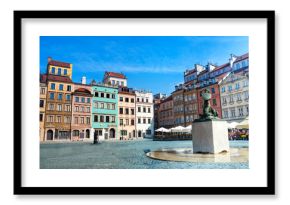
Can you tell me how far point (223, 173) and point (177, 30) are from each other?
1869mm

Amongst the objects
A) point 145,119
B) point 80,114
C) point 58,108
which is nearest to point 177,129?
point 145,119

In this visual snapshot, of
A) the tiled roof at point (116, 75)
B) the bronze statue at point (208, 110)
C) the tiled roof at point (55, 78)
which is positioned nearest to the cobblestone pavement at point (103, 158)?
the bronze statue at point (208, 110)

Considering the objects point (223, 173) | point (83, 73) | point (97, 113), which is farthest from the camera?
point (97, 113)

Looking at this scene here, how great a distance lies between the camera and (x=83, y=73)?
3.96m

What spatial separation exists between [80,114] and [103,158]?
0.77 metres

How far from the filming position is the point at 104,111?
4355 millimetres

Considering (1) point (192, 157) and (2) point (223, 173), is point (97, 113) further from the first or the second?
(2) point (223, 173)

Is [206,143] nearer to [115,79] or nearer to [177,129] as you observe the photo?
[177,129]

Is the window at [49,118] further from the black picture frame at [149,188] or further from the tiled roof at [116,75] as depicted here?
the tiled roof at [116,75]

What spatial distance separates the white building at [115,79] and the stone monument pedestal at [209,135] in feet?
4.10

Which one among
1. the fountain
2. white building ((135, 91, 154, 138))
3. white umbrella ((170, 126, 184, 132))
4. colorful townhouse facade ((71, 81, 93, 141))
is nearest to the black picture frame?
the fountain

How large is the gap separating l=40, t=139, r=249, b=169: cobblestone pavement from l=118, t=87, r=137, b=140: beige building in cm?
32

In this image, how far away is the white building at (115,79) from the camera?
156 inches
